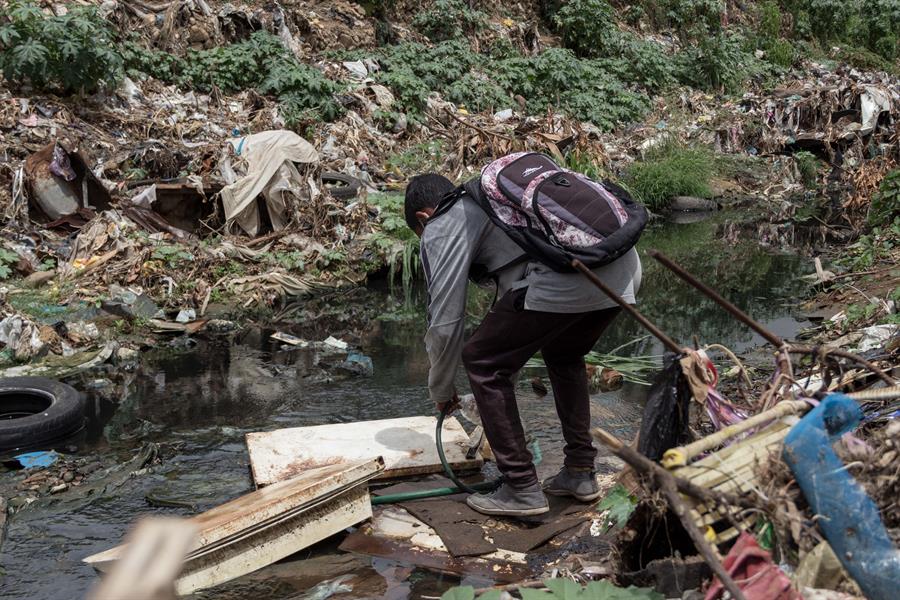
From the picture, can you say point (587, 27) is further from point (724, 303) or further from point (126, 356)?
point (724, 303)

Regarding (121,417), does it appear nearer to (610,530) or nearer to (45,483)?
(45,483)

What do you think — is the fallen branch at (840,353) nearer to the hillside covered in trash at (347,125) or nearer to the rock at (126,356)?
the rock at (126,356)

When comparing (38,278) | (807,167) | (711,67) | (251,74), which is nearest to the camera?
(38,278)

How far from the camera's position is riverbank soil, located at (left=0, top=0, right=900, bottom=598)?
8.96ft

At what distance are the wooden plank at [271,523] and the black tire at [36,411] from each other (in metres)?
1.98

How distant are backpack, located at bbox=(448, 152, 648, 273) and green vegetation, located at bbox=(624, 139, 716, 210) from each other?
1113 centimetres

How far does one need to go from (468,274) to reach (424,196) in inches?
15.1

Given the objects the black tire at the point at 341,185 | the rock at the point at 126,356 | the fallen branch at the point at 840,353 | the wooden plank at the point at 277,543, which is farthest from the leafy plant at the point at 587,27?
the fallen branch at the point at 840,353

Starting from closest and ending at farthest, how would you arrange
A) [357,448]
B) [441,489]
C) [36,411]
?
[441,489] → [357,448] → [36,411]

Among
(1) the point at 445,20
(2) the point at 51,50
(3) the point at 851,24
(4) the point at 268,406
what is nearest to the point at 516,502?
(4) the point at 268,406

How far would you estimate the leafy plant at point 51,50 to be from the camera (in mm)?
11484

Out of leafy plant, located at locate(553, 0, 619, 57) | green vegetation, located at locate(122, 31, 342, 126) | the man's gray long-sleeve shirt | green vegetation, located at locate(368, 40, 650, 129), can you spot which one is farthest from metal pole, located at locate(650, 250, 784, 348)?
leafy plant, located at locate(553, 0, 619, 57)

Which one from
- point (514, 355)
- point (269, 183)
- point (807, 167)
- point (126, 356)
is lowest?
point (807, 167)

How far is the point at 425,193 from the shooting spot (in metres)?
3.70
